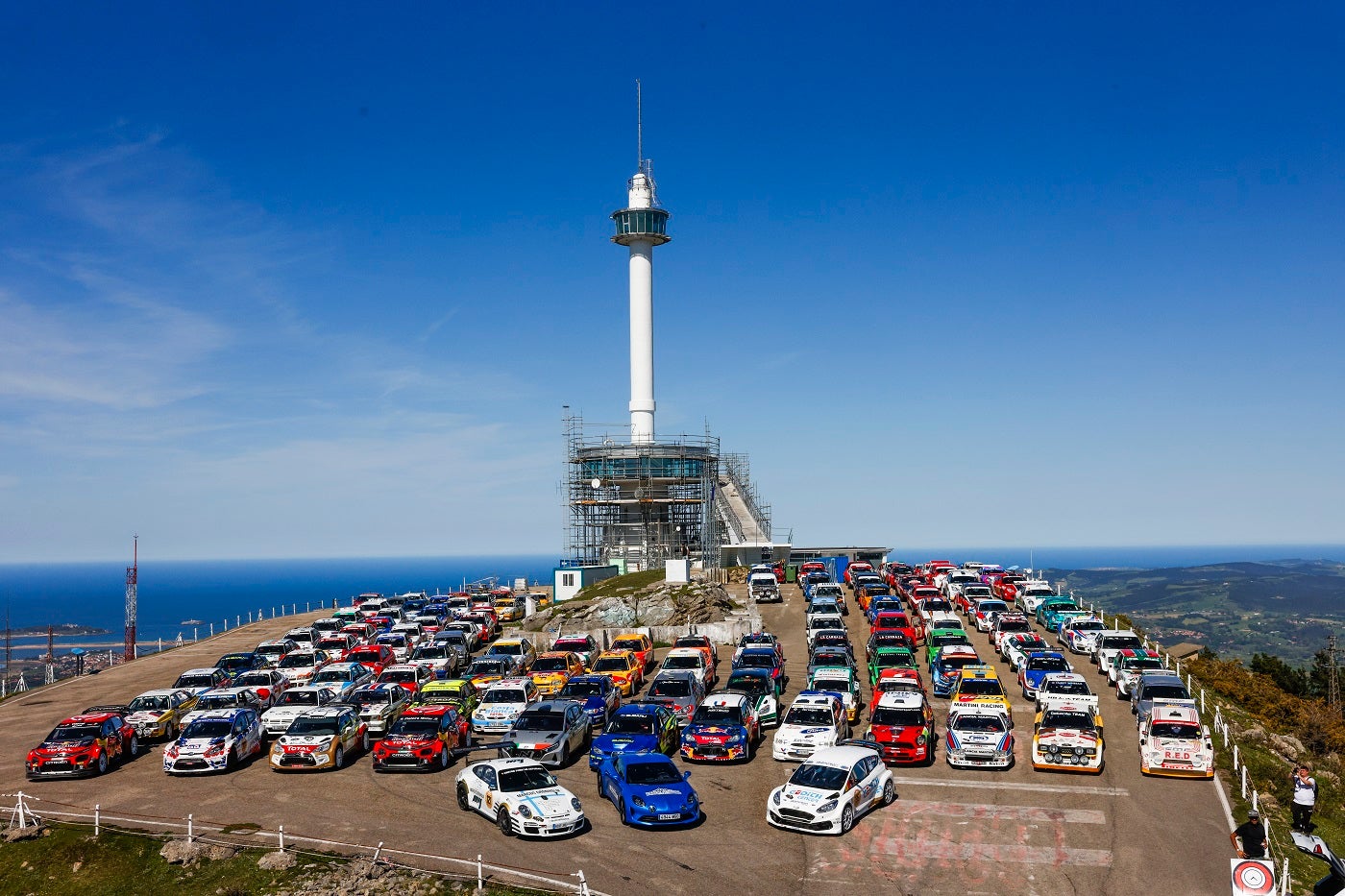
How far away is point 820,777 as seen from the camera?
22266 millimetres

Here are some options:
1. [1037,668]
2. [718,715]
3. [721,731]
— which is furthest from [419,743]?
[1037,668]

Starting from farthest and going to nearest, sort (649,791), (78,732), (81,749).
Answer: (78,732) < (81,749) < (649,791)

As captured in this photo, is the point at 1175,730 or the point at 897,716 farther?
the point at 897,716

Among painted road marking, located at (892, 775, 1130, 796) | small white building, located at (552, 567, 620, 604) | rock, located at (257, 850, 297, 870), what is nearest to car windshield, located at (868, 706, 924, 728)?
painted road marking, located at (892, 775, 1130, 796)

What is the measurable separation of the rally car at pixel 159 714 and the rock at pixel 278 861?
1186 centimetres

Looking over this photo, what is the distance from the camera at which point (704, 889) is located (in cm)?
1856

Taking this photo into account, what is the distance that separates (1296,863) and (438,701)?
21.8 meters

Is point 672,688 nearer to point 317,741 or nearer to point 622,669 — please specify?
point 622,669

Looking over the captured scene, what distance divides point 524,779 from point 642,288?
6685cm

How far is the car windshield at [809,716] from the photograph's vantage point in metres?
27.9

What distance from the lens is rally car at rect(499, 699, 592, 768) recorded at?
26594 mm

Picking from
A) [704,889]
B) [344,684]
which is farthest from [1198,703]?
[344,684]

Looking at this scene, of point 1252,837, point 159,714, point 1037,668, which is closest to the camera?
point 1252,837

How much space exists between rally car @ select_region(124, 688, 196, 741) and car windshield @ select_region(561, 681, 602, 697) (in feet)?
36.7
